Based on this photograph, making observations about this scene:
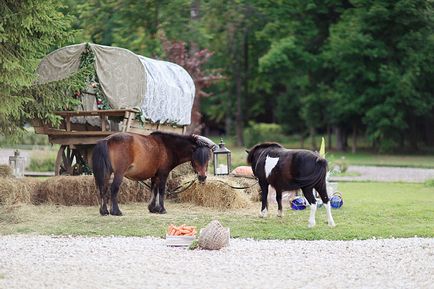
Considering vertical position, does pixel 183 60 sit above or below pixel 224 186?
above

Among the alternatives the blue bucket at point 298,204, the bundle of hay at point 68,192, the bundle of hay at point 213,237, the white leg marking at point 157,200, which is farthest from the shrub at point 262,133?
the bundle of hay at point 213,237

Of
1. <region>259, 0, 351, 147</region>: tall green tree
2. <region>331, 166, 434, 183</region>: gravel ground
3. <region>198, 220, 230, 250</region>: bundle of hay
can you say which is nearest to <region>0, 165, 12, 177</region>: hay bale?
<region>198, 220, 230, 250</region>: bundle of hay

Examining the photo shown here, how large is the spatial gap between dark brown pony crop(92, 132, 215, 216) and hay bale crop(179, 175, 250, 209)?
1.02 m

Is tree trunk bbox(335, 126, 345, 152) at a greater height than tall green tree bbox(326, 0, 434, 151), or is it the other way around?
tall green tree bbox(326, 0, 434, 151)

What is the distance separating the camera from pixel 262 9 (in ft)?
146

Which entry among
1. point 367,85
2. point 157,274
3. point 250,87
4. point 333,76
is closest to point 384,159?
point 367,85

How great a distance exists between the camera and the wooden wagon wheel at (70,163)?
20.0 metres

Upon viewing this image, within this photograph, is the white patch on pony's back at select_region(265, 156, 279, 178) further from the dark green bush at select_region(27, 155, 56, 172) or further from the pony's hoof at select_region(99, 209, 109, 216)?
the dark green bush at select_region(27, 155, 56, 172)

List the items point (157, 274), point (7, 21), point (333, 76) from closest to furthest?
1. point (157, 274)
2. point (7, 21)
3. point (333, 76)

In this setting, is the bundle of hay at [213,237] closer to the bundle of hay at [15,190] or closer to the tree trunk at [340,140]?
the bundle of hay at [15,190]

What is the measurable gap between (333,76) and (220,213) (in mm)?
32243

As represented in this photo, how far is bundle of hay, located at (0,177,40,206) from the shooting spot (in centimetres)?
1716

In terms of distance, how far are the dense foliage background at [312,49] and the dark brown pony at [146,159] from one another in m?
17.2

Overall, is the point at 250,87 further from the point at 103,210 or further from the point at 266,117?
the point at 103,210
